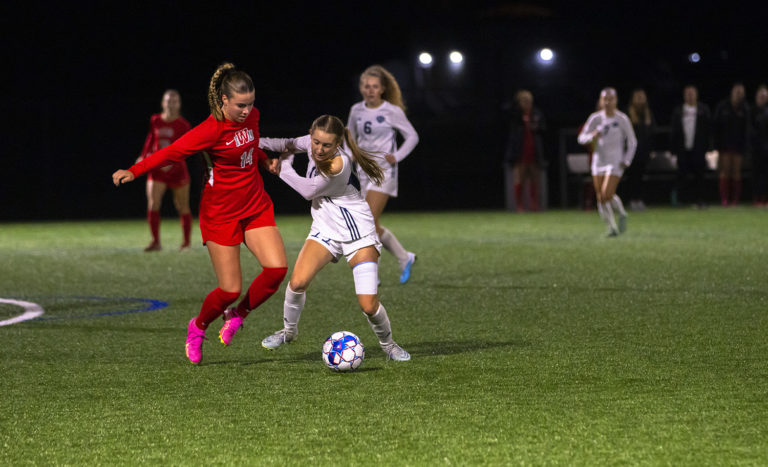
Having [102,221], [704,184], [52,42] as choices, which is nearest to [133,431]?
[102,221]

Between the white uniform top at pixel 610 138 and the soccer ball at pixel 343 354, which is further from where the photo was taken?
the white uniform top at pixel 610 138

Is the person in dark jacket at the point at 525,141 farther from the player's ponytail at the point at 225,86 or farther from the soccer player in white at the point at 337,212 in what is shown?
the player's ponytail at the point at 225,86

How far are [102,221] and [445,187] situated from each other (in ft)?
24.9

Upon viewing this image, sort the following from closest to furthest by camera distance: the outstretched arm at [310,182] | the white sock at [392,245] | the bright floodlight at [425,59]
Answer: the outstretched arm at [310,182]
the white sock at [392,245]
the bright floodlight at [425,59]

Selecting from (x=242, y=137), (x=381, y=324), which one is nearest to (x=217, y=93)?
(x=242, y=137)

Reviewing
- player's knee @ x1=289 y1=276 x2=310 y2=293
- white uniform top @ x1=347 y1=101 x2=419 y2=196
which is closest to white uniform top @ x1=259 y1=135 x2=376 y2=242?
player's knee @ x1=289 y1=276 x2=310 y2=293

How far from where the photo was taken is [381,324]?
21.6 ft

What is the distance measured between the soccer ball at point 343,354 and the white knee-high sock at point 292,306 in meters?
0.65

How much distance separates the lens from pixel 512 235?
1692 centimetres

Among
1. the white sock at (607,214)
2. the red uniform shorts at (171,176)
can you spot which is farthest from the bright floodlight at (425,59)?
the red uniform shorts at (171,176)

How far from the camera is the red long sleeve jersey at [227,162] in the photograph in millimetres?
6527

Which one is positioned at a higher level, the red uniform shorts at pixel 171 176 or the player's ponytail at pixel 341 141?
the player's ponytail at pixel 341 141

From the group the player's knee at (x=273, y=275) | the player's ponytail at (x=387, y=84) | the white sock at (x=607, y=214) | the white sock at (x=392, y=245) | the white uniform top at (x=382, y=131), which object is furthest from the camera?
the white sock at (x=607, y=214)

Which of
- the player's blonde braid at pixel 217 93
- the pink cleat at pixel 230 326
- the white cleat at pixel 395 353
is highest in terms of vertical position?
the player's blonde braid at pixel 217 93
